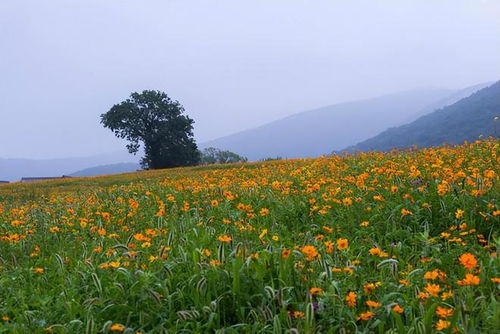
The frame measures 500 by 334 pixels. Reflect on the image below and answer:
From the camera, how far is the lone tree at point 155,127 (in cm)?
5681

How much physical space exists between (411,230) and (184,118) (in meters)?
54.4

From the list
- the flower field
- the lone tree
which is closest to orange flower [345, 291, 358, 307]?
the flower field

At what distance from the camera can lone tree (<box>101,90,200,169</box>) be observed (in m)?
56.8

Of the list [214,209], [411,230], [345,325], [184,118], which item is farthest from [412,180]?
[184,118]

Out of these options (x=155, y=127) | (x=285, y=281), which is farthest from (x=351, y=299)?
(x=155, y=127)

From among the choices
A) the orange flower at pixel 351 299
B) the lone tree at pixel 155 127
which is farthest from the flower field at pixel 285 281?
the lone tree at pixel 155 127

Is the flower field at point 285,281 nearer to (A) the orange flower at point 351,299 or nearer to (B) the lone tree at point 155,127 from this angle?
(A) the orange flower at point 351,299

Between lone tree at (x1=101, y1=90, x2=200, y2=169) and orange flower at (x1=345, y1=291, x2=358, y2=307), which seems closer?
orange flower at (x1=345, y1=291, x2=358, y2=307)

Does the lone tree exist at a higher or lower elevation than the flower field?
higher

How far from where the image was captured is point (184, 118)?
2320 inches

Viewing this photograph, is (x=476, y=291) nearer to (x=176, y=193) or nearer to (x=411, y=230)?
(x=411, y=230)

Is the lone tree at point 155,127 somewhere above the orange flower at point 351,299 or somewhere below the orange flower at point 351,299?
above

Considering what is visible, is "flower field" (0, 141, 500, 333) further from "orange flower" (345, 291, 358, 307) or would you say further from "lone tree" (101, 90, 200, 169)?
"lone tree" (101, 90, 200, 169)

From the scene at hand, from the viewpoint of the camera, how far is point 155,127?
57.9m
